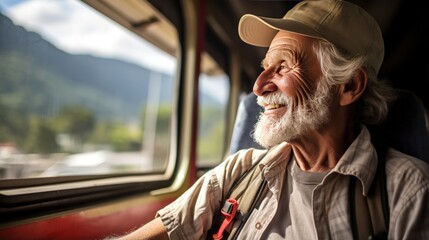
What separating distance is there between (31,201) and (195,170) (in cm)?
118

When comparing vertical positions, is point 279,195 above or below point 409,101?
below

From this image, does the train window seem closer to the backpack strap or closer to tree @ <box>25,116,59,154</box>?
the backpack strap

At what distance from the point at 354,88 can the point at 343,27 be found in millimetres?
222

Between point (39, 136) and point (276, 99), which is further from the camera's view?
point (39, 136)

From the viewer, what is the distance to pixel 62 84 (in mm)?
2518

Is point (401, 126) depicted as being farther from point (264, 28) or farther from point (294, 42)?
point (264, 28)

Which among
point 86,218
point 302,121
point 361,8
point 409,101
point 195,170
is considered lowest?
point 86,218

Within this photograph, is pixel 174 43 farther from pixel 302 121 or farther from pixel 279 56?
pixel 302 121

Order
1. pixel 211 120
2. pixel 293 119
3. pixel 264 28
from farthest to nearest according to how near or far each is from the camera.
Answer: pixel 211 120 < pixel 264 28 < pixel 293 119

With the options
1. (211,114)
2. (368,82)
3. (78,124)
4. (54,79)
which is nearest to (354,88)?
(368,82)

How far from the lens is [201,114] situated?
2291mm

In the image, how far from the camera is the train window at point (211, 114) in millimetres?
2053

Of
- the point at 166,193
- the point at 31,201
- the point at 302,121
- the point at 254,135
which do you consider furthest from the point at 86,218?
the point at 302,121

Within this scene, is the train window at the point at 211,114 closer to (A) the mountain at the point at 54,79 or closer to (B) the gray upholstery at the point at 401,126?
(A) the mountain at the point at 54,79
